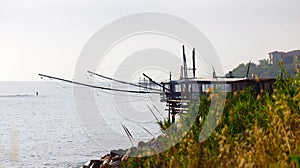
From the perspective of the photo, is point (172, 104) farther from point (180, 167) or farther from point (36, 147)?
point (180, 167)

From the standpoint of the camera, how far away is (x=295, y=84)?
8469mm

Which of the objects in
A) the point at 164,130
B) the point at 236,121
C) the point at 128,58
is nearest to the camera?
the point at 236,121

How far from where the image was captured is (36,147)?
129 feet

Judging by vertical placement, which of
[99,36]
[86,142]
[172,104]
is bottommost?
[86,142]

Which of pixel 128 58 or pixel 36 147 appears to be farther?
pixel 36 147

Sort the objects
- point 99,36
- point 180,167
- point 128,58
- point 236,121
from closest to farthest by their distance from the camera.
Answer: point 180,167
point 236,121
point 99,36
point 128,58

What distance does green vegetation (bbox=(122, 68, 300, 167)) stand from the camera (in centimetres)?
586

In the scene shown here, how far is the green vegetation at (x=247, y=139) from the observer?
19.2 ft

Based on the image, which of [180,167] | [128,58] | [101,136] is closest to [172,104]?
[101,136]

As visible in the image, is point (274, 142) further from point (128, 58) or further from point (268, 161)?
point (128, 58)

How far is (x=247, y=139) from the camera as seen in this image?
679 cm

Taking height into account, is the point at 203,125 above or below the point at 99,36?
below

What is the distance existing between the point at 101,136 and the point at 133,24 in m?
29.0

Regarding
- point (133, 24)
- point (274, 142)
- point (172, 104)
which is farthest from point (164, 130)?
point (172, 104)
